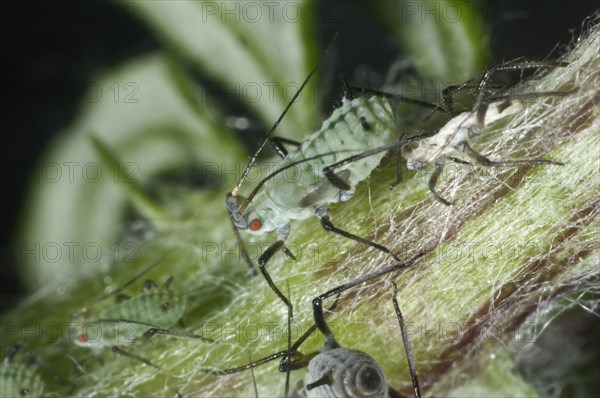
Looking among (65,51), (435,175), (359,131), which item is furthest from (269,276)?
(65,51)

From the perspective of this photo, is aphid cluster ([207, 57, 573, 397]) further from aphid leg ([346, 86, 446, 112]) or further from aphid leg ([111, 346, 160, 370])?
aphid leg ([111, 346, 160, 370])

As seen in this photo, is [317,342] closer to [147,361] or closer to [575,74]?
[147,361]

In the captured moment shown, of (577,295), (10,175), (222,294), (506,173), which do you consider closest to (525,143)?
(506,173)

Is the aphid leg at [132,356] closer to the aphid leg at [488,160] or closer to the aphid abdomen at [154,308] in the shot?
the aphid abdomen at [154,308]

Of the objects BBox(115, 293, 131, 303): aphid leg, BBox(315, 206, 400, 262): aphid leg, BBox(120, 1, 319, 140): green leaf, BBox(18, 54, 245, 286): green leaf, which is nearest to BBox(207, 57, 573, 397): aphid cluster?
BBox(315, 206, 400, 262): aphid leg

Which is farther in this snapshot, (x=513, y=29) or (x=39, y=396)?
(x=513, y=29)

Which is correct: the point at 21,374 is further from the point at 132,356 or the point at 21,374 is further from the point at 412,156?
the point at 412,156
